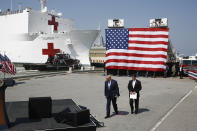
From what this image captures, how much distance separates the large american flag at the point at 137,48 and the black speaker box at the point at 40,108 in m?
15.8

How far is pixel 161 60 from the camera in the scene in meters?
20.0

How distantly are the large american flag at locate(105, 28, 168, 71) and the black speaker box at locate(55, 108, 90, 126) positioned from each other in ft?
52.2

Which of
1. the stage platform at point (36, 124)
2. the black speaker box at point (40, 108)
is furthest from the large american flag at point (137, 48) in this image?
the black speaker box at point (40, 108)

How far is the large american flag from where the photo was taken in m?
20.1

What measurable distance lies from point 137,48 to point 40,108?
1602 cm

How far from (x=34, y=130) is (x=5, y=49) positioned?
121ft

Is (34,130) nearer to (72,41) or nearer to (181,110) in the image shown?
(181,110)

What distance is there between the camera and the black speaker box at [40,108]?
5726 mm

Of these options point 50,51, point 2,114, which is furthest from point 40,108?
point 50,51

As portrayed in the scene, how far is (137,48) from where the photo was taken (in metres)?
20.7

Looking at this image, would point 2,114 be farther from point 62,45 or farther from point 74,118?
point 62,45

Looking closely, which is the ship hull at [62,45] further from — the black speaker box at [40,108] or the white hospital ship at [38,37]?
the black speaker box at [40,108]

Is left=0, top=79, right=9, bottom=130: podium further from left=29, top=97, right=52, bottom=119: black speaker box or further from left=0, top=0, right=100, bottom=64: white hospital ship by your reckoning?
left=0, top=0, right=100, bottom=64: white hospital ship

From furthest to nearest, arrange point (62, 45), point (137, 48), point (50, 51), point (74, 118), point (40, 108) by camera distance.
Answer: point (62, 45) → point (50, 51) → point (137, 48) → point (40, 108) → point (74, 118)
